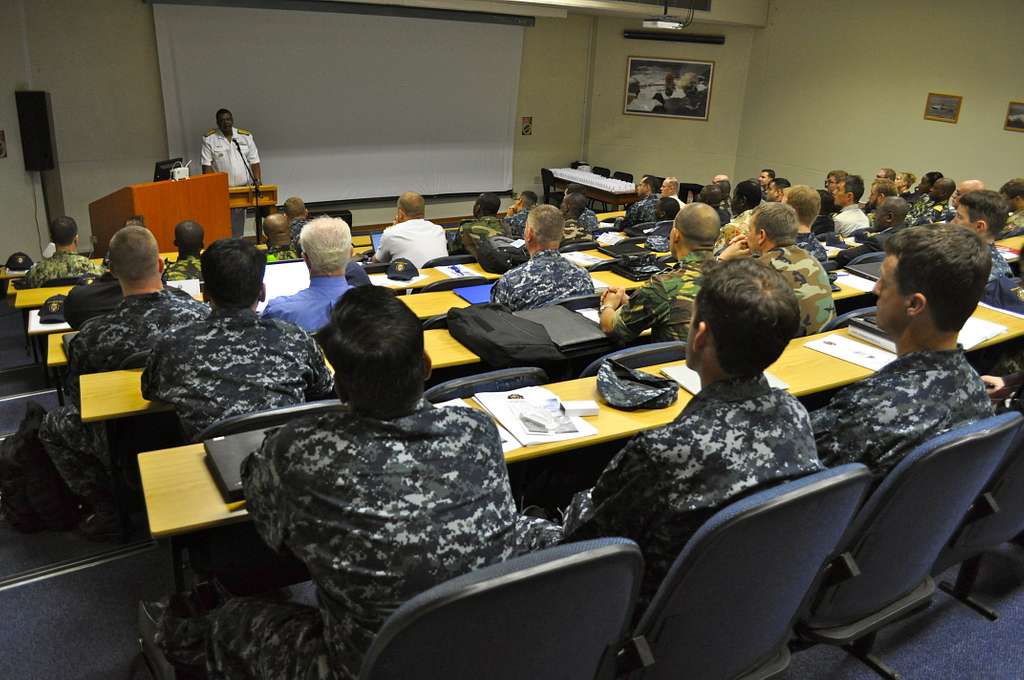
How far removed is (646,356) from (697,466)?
4.86 feet

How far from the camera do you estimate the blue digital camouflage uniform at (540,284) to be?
3914 mm

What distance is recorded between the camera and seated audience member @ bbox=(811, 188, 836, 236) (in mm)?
6660

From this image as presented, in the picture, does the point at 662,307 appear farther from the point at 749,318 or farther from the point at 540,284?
the point at 749,318

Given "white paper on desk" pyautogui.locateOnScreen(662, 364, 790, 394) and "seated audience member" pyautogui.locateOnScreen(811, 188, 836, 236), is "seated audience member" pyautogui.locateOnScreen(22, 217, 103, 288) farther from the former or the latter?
"seated audience member" pyautogui.locateOnScreen(811, 188, 836, 236)

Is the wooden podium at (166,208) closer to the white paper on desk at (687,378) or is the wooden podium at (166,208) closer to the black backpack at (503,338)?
the black backpack at (503,338)

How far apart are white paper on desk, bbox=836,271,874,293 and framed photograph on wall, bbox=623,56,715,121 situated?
23.3 feet

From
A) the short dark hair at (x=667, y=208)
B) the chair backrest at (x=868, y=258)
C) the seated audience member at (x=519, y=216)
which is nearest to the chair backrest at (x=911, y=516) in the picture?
the chair backrest at (x=868, y=258)

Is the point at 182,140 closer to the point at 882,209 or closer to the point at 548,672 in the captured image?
the point at 882,209

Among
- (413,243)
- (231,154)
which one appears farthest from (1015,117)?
(231,154)

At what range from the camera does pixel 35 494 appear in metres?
2.95

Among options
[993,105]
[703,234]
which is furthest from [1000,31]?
[703,234]

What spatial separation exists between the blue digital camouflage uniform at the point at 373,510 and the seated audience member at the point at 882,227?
15.5 ft

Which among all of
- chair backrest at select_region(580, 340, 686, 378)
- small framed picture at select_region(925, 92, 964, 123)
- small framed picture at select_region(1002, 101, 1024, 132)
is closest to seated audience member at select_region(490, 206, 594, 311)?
chair backrest at select_region(580, 340, 686, 378)

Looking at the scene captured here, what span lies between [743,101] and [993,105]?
3429 mm
